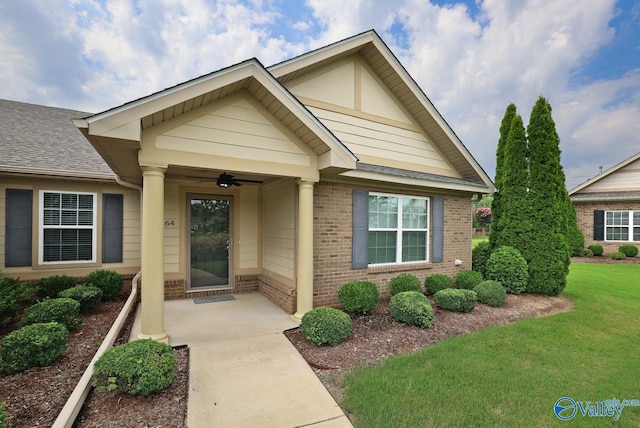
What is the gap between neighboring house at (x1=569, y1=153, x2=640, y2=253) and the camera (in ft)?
52.9

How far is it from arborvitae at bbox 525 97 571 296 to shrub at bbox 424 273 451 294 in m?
2.96

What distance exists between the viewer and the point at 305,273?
545 cm

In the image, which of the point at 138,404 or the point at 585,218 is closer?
the point at 138,404

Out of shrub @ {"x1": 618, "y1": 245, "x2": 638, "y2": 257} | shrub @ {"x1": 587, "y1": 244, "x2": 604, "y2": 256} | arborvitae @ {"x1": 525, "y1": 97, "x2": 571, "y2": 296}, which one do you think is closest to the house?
arborvitae @ {"x1": 525, "y1": 97, "x2": 571, "y2": 296}

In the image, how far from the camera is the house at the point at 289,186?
4.34 meters

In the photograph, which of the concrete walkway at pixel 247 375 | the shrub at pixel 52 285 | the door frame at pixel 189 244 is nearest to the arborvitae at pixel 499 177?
the concrete walkway at pixel 247 375

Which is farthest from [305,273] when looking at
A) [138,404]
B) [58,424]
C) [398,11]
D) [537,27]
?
[537,27]

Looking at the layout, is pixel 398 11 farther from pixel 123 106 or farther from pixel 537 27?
pixel 123 106

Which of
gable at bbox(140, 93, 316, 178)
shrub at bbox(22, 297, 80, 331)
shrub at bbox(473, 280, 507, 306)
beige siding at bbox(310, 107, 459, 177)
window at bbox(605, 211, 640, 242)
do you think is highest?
beige siding at bbox(310, 107, 459, 177)

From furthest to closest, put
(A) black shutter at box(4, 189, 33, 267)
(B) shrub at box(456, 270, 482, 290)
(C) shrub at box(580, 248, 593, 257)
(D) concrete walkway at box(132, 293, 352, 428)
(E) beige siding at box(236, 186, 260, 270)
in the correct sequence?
(C) shrub at box(580, 248, 593, 257) → (B) shrub at box(456, 270, 482, 290) → (E) beige siding at box(236, 186, 260, 270) → (A) black shutter at box(4, 189, 33, 267) → (D) concrete walkway at box(132, 293, 352, 428)

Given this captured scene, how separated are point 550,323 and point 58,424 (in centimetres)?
785

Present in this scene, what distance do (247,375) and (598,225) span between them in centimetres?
2202

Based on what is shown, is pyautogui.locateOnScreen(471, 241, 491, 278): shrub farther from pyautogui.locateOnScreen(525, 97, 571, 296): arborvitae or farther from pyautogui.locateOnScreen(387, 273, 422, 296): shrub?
pyautogui.locateOnScreen(387, 273, 422, 296): shrub

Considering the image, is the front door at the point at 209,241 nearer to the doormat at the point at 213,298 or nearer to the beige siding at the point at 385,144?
the doormat at the point at 213,298
